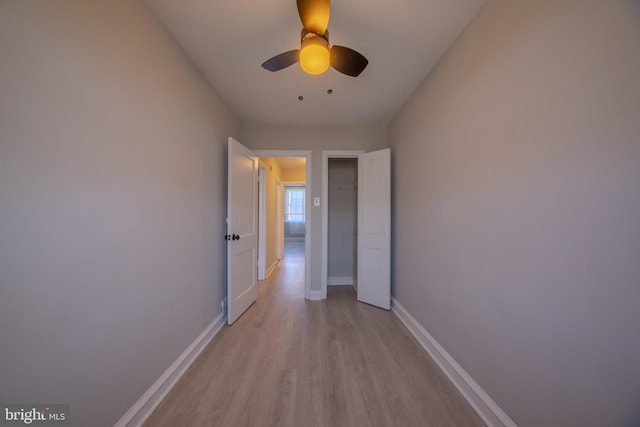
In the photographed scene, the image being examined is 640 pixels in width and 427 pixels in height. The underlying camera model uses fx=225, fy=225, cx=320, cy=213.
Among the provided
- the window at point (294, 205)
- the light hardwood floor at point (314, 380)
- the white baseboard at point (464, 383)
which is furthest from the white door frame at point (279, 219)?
the window at point (294, 205)

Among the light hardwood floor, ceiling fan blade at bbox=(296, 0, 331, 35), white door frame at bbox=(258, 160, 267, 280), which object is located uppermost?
ceiling fan blade at bbox=(296, 0, 331, 35)

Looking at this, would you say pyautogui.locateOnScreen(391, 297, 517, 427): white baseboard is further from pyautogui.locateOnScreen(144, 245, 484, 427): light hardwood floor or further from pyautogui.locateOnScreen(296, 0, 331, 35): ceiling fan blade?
pyautogui.locateOnScreen(296, 0, 331, 35): ceiling fan blade

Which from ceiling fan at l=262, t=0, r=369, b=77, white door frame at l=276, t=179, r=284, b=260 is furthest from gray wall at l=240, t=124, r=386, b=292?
white door frame at l=276, t=179, r=284, b=260

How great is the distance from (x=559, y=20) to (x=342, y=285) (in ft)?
11.7

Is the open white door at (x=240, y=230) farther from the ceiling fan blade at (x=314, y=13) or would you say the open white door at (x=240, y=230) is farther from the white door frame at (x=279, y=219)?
the white door frame at (x=279, y=219)

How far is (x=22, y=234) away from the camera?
2.59 ft

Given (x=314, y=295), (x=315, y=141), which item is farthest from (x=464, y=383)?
(x=315, y=141)

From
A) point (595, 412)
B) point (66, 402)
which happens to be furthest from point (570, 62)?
point (66, 402)

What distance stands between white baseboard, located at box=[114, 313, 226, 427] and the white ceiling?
2.35 metres

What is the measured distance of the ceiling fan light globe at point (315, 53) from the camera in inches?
49.0

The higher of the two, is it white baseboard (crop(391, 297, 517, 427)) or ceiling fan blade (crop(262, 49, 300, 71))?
ceiling fan blade (crop(262, 49, 300, 71))

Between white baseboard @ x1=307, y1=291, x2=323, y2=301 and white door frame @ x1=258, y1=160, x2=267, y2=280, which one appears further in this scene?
white door frame @ x1=258, y1=160, x2=267, y2=280

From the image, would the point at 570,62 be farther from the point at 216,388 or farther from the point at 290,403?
the point at 216,388

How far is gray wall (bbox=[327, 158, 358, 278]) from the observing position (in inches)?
151
